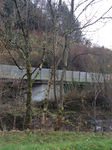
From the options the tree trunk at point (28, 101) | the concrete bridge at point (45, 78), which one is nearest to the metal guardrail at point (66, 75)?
the concrete bridge at point (45, 78)

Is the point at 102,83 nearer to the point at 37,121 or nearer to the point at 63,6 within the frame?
the point at 37,121

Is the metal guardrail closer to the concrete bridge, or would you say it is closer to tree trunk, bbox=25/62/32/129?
the concrete bridge

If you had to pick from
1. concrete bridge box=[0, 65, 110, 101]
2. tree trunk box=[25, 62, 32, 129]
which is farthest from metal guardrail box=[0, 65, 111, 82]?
tree trunk box=[25, 62, 32, 129]

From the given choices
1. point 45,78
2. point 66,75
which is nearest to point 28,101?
point 45,78

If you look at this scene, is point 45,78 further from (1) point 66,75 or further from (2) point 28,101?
(2) point 28,101

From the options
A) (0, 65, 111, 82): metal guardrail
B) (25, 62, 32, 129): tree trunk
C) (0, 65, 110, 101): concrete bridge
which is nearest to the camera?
(25, 62, 32, 129): tree trunk

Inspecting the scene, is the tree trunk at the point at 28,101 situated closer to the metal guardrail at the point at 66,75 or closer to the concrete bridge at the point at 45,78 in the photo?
the metal guardrail at the point at 66,75

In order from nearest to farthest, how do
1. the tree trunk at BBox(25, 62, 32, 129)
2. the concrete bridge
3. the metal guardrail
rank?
the tree trunk at BBox(25, 62, 32, 129)
the metal guardrail
the concrete bridge

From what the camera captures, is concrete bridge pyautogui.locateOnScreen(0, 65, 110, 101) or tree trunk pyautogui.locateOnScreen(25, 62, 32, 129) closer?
tree trunk pyautogui.locateOnScreen(25, 62, 32, 129)

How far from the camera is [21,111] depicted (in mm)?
12547

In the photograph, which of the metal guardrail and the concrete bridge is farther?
the concrete bridge

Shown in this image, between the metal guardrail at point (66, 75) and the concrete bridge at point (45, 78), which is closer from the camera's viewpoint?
the metal guardrail at point (66, 75)

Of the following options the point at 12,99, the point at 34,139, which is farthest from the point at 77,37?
the point at 12,99

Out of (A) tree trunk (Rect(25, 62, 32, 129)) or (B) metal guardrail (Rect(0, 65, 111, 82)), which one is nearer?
(A) tree trunk (Rect(25, 62, 32, 129))
